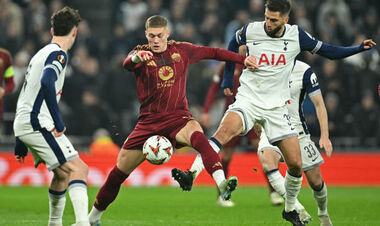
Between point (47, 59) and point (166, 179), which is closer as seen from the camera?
point (47, 59)

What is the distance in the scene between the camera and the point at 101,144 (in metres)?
16.1

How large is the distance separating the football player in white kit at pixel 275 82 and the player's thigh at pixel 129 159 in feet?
3.23

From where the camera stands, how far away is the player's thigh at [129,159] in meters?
7.70

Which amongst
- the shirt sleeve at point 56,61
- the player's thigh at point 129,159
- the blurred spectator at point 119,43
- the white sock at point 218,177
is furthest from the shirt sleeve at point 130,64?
the blurred spectator at point 119,43

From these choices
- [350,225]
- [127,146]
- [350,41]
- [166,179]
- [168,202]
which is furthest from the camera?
[350,41]

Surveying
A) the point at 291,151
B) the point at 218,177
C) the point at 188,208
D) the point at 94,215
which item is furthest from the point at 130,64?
the point at 188,208

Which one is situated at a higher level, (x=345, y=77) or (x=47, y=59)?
(x=47, y=59)

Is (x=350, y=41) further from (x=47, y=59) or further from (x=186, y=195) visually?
(x=47, y=59)

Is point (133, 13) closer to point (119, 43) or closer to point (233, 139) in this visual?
point (119, 43)

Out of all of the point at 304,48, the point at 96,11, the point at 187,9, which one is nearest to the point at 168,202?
the point at 304,48

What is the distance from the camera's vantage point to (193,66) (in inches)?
666

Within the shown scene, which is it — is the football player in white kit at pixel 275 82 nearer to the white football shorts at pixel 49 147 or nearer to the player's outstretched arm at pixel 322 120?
the player's outstretched arm at pixel 322 120

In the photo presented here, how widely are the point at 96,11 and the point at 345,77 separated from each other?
745cm

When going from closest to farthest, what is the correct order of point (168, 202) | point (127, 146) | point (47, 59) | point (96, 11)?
1. point (47, 59)
2. point (127, 146)
3. point (168, 202)
4. point (96, 11)
